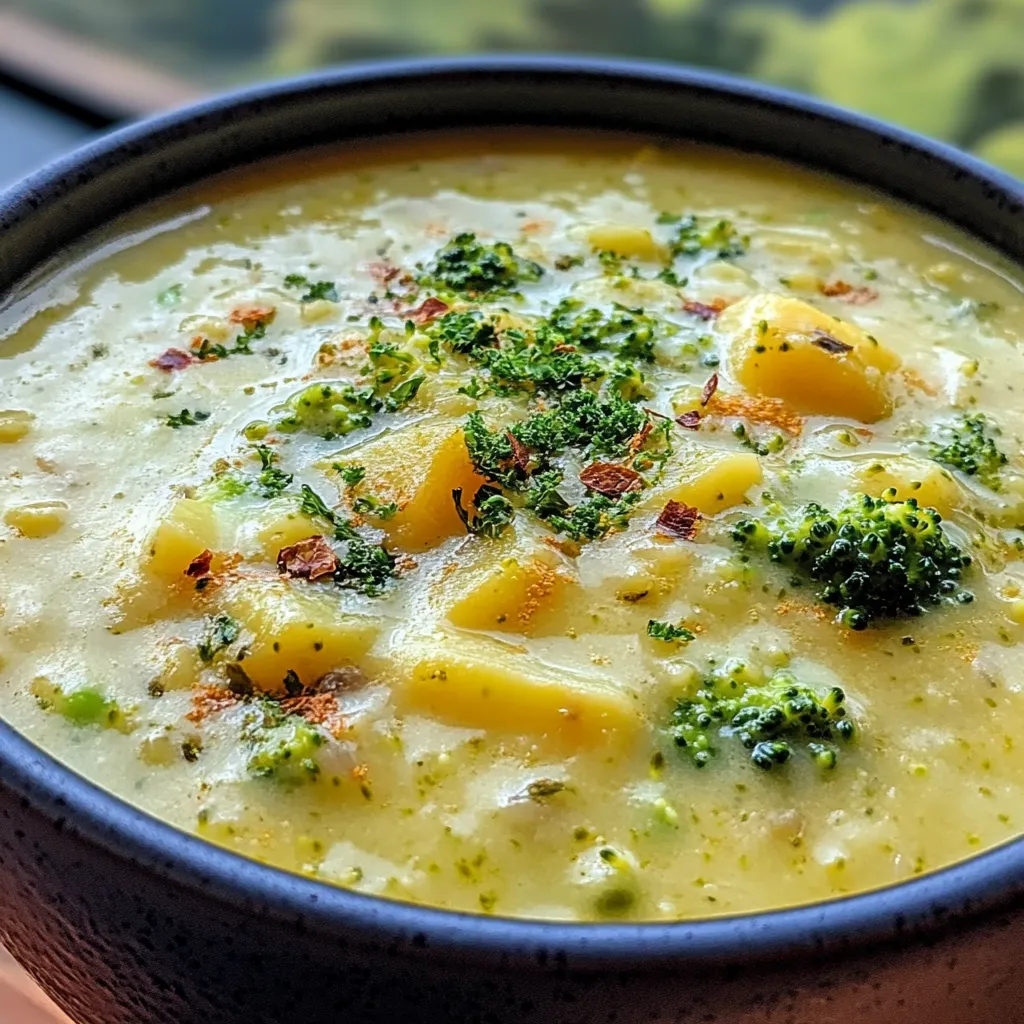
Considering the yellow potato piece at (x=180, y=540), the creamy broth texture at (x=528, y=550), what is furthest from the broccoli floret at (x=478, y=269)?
the yellow potato piece at (x=180, y=540)

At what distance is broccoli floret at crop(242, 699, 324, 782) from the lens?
135 centimetres

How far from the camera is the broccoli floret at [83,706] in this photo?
4.64 feet

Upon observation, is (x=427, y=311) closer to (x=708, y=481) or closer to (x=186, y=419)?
(x=186, y=419)

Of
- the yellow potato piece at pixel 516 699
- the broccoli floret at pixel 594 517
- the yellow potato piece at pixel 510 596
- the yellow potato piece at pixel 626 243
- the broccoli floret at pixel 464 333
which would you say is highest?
the yellow potato piece at pixel 626 243

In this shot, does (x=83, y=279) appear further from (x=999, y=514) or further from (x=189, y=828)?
(x=999, y=514)

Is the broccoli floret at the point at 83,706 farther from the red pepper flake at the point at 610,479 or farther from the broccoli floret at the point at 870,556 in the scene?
the broccoli floret at the point at 870,556

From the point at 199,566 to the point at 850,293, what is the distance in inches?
47.5

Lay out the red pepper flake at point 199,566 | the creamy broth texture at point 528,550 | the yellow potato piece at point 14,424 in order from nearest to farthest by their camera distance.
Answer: the creamy broth texture at point 528,550 → the red pepper flake at point 199,566 → the yellow potato piece at point 14,424

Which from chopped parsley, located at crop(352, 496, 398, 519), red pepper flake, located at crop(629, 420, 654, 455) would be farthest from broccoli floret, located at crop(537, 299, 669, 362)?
chopped parsley, located at crop(352, 496, 398, 519)

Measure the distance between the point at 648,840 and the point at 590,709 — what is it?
0.51 ft

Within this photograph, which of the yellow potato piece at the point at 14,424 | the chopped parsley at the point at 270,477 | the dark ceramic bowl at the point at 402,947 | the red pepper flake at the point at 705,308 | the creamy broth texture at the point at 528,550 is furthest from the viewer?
the red pepper flake at the point at 705,308

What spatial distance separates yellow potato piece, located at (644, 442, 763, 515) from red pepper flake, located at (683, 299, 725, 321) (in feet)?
1.33

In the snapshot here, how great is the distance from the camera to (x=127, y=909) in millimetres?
1116

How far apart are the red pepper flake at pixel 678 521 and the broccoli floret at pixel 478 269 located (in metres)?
0.61
